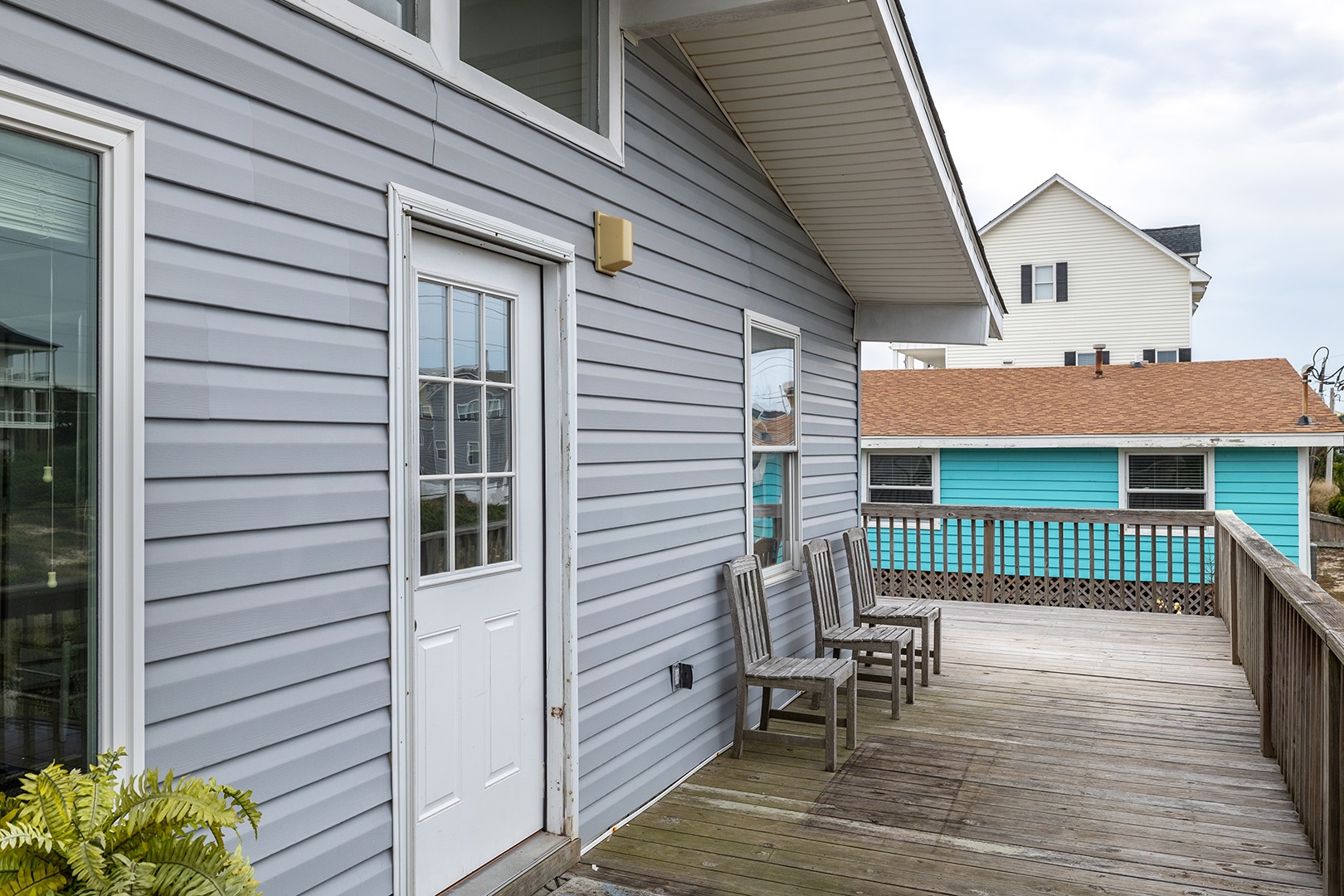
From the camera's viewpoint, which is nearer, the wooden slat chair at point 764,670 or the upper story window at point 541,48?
the upper story window at point 541,48

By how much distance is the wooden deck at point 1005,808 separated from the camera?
3396mm

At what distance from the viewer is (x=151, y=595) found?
78.9 inches

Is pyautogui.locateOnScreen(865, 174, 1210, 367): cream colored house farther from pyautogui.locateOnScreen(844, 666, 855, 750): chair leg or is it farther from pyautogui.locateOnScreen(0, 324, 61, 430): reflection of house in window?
pyautogui.locateOnScreen(0, 324, 61, 430): reflection of house in window

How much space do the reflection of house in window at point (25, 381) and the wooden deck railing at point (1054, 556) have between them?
6944 mm

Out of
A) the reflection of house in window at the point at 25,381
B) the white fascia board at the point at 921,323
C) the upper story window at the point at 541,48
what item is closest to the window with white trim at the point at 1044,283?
the white fascia board at the point at 921,323

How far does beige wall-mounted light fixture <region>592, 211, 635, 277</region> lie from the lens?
367 cm

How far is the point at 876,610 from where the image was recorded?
636 centimetres

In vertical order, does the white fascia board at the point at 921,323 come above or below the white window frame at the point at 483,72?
below

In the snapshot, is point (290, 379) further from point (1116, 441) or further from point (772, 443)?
point (1116, 441)

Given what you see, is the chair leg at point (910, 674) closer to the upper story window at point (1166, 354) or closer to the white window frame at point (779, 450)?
the white window frame at point (779, 450)

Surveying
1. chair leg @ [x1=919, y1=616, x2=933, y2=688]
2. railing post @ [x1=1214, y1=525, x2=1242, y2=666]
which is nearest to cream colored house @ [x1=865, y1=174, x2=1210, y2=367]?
railing post @ [x1=1214, y1=525, x2=1242, y2=666]

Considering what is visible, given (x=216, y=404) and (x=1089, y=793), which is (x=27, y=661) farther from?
(x=1089, y=793)

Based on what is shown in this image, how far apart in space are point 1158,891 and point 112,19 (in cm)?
389

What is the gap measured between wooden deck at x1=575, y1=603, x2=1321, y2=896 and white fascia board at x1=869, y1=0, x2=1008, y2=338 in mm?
2711
